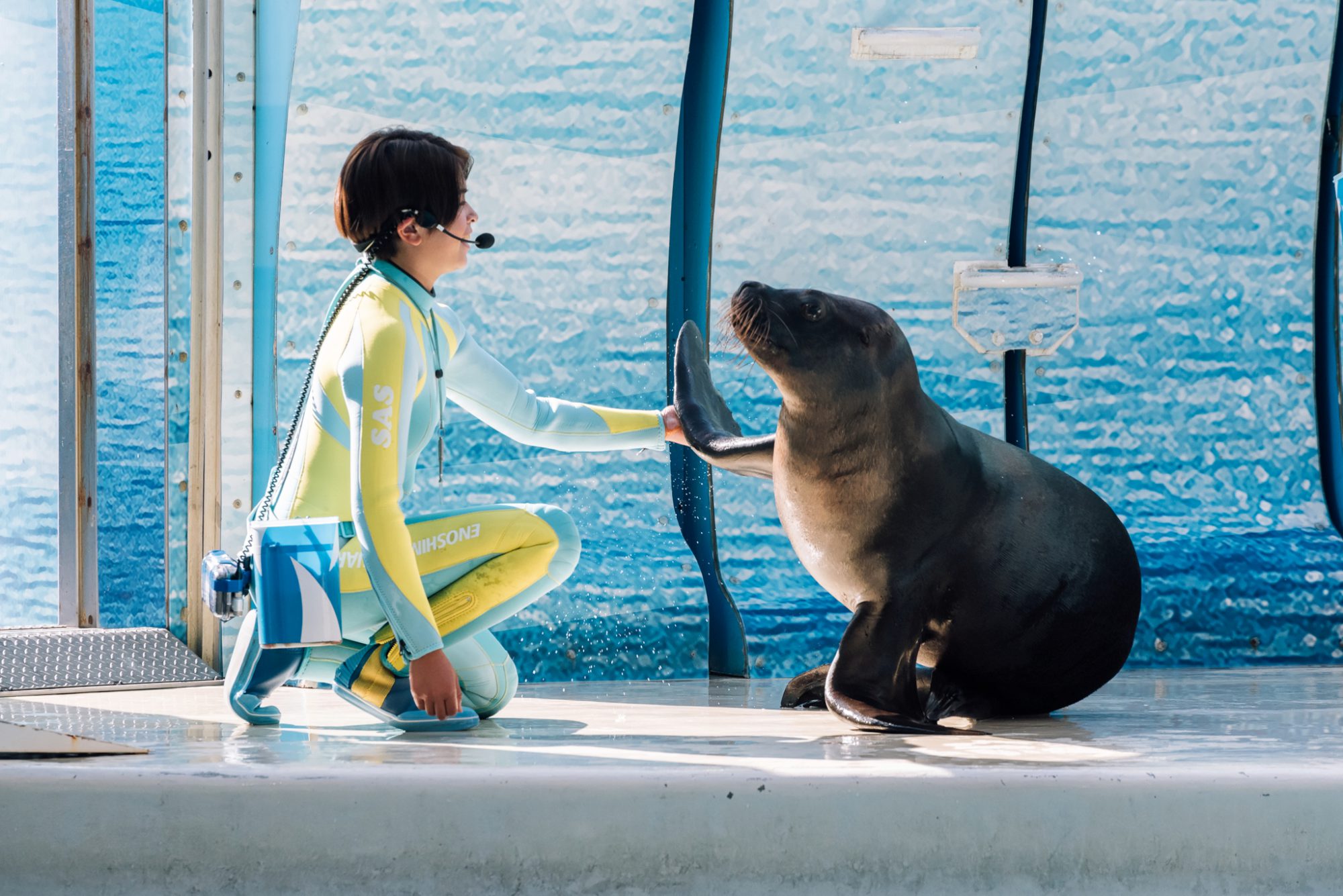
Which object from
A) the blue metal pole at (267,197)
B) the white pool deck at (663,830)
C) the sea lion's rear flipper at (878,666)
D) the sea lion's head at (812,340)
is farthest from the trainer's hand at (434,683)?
the blue metal pole at (267,197)

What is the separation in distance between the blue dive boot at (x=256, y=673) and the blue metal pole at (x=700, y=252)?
1.39 metres

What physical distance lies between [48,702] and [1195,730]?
219 centimetres

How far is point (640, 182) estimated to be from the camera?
3.50 metres

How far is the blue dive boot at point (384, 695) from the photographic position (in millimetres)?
2242

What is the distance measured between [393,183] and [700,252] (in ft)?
4.63

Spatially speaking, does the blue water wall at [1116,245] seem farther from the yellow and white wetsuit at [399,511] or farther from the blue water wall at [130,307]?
the blue water wall at [130,307]

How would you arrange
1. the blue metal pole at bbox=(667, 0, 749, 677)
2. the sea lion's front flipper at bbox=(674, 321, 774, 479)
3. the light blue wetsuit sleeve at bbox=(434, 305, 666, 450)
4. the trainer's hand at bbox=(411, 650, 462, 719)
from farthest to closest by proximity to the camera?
the blue metal pole at bbox=(667, 0, 749, 677) → the sea lion's front flipper at bbox=(674, 321, 774, 479) → the light blue wetsuit sleeve at bbox=(434, 305, 666, 450) → the trainer's hand at bbox=(411, 650, 462, 719)

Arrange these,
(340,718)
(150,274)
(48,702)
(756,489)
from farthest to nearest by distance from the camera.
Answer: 1. (756,489)
2. (150,274)
3. (48,702)
4. (340,718)

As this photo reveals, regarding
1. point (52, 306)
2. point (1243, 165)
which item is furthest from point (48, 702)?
point (1243, 165)

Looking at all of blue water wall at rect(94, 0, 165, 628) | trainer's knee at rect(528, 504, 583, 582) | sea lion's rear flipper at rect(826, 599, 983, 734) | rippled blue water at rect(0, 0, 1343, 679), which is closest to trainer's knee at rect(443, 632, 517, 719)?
trainer's knee at rect(528, 504, 583, 582)

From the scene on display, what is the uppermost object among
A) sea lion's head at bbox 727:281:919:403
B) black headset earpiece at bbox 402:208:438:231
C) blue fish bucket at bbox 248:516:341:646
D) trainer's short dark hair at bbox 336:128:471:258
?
trainer's short dark hair at bbox 336:128:471:258

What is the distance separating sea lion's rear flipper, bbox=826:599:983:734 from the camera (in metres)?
2.32

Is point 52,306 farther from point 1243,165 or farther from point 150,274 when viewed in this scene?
point 1243,165

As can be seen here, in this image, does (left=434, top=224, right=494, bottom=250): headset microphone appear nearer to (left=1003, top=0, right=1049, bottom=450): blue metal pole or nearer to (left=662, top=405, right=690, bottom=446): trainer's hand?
(left=662, top=405, right=690, bottom=446): trainer's hand
